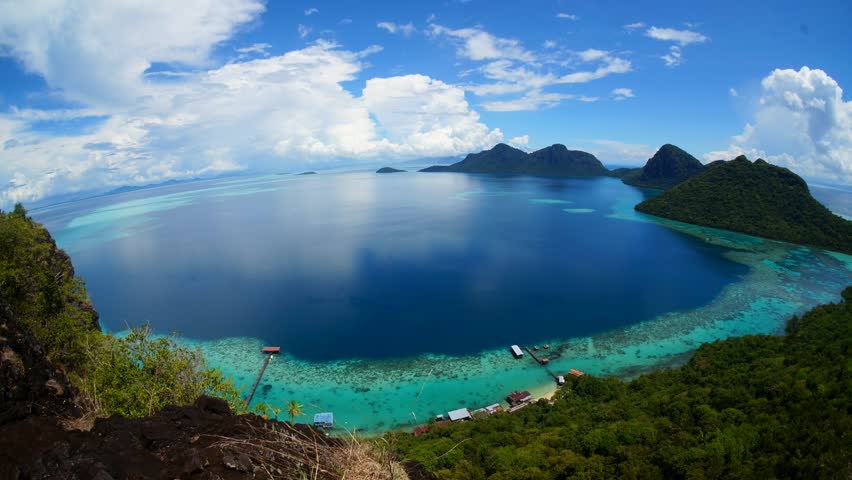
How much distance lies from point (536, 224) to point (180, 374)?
9196cm

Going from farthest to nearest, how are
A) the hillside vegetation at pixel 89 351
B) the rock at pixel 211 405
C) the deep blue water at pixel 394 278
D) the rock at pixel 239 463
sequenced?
the deep blue water at pixel 394 278 < the hillside vegetation at pixel 89 351 < the rock at pixel 211 405 < the rock at pixel 239 463

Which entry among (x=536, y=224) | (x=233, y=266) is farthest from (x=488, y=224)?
(x=233, y=266)

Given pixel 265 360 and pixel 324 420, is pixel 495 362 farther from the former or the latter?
pixel 265 360

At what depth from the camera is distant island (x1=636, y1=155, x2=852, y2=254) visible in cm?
7862

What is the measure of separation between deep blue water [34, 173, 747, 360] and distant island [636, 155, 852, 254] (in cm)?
1555

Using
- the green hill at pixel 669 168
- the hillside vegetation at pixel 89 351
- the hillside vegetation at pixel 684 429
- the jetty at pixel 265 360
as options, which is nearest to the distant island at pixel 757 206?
the hillside vegetation at pixel 684 429

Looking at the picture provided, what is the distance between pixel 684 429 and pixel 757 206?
100570 mm

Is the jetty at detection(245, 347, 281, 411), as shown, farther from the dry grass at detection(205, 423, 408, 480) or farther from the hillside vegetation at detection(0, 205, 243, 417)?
the dry grass at detection(205, 423, 408, 480)

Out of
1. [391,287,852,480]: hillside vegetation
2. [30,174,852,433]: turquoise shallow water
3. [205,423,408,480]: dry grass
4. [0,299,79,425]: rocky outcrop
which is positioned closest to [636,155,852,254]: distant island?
[30,174,852,433]: turquoise shallow water

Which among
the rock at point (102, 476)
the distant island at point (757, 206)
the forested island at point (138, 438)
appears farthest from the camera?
the distant island at point (757, 206)

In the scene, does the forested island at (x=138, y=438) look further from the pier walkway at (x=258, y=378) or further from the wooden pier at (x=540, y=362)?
the wooden pier at (x=540, y=362)

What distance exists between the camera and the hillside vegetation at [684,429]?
15.4 meters

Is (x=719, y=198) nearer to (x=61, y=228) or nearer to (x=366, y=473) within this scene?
(x=366, y=473)

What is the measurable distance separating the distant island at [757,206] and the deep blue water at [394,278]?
612 inches
